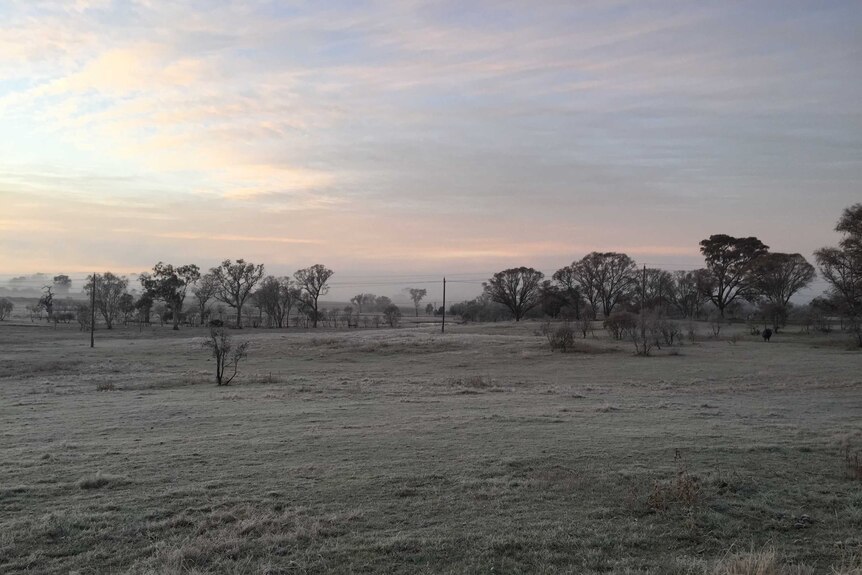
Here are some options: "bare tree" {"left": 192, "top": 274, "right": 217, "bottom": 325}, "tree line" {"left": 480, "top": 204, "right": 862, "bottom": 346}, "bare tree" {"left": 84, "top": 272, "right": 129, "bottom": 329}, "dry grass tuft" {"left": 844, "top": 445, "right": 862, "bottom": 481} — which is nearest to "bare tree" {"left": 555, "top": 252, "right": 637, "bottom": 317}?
"tree line" {"left": 480, "top": 204, "right": 862, "bottom": 346}

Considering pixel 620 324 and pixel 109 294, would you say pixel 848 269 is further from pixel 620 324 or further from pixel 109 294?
pixel 109 294

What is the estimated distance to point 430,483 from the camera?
8195 millimetres

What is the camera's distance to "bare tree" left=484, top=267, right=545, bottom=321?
99.1 meters

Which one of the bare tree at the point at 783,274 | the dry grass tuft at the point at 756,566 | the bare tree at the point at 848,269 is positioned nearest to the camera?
the dry grass tuft at the point at 756,566

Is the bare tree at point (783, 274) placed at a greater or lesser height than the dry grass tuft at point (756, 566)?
greater

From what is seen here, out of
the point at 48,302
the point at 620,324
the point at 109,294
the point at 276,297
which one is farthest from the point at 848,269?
the point at 48,302

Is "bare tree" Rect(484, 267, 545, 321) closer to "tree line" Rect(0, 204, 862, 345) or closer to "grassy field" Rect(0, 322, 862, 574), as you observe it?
"tree line" Rect(0, 204, 862, 345)

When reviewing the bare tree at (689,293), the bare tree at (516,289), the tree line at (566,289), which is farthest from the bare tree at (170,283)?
the bare tree at (689,293)

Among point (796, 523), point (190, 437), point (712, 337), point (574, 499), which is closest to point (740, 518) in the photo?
point (796, 523)

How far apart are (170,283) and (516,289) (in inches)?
2298

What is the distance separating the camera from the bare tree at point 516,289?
99.1 metres

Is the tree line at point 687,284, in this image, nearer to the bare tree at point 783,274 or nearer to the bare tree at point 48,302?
the bare tree at point 783,274

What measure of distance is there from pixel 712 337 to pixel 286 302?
6883cm

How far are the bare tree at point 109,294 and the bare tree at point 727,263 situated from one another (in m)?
84.8
